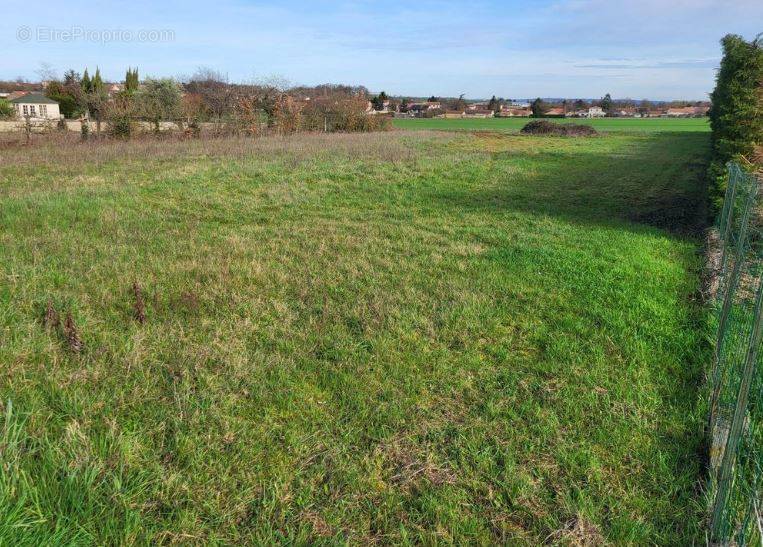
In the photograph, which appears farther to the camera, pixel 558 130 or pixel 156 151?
pixel 558 130

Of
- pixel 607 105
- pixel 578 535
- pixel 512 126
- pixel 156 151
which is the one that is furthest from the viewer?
pixel 607 105

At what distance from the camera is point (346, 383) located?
3680 mm

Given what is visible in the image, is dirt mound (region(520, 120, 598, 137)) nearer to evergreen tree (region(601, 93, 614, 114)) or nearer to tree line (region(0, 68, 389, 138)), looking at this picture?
tree line (region(0, 68, 389, 138))

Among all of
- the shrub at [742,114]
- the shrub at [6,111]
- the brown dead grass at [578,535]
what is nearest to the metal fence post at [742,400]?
the brown dead grass at [578,535]

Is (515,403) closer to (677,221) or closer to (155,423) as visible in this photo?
(155,423)

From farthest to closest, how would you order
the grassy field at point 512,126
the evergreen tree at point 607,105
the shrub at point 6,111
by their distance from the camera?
1. the evergreen tree at point 607,105
2. the grassy field at point 512,126
3. the shrub at point 6,111

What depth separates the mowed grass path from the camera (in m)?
2.52

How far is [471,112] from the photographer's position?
78.6m

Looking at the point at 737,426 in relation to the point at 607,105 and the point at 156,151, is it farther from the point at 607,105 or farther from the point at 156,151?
the point at 607,105

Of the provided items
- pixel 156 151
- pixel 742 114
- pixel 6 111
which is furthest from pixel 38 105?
pixel 742 114

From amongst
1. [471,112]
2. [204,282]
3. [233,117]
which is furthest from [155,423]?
[471,112]

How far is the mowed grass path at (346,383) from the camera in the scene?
8.26 feet

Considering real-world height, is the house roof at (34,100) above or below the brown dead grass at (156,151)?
above

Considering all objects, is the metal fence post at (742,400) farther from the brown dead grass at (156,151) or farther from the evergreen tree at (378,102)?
the evergreen tree at (378,102)
